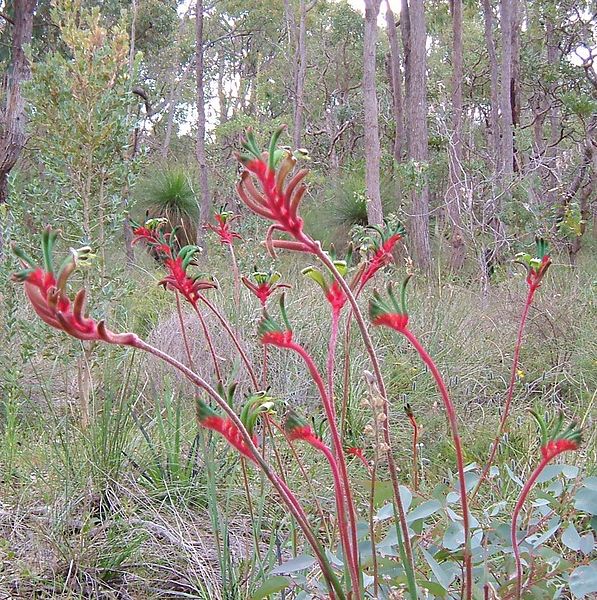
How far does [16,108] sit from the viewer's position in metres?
5.46

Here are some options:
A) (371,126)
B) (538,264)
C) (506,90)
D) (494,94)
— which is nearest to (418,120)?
(371,126)

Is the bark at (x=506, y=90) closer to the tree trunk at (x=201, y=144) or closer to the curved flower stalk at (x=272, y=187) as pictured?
the tree trunk at (x=201, y=144)

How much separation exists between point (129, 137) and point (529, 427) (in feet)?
8.12

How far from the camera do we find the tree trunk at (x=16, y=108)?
540 cm

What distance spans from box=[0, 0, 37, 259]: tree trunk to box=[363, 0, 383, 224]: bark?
4.48 meters

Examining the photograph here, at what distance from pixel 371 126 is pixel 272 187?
8.77 m

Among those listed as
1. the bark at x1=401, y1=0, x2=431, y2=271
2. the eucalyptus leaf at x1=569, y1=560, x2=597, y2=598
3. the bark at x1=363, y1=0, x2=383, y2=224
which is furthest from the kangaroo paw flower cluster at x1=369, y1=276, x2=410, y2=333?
the bark at x1=401, y1=0, x2=431, y2=271

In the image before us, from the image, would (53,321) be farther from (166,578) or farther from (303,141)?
(303,141)

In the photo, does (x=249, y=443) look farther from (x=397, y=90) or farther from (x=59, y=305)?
(x=397, y=90)

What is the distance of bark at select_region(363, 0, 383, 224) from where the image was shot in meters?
9.06

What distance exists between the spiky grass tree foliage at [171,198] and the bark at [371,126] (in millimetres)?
3116

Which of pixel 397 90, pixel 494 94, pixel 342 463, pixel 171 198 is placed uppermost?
pixel 397 90

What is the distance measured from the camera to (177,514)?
2.25 metres

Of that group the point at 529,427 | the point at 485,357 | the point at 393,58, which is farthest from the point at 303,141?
the point at 529,427
